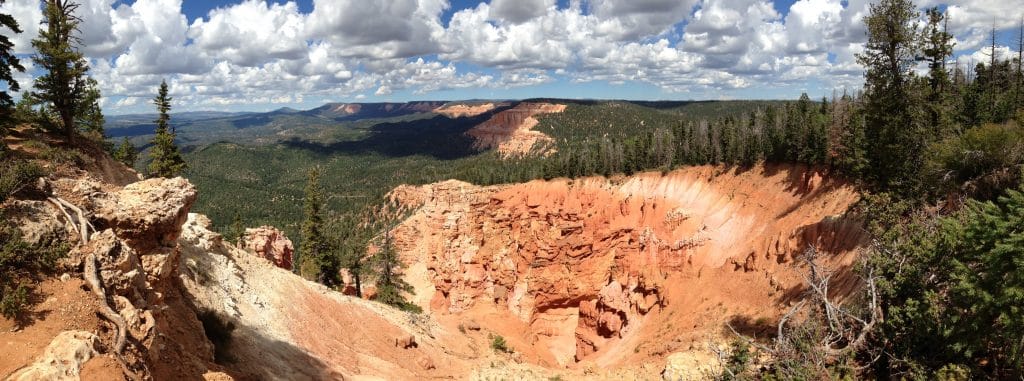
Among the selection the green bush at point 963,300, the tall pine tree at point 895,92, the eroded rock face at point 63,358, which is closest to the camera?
the eroded rock face at point 63,358

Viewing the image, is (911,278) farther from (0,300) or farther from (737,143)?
(737,143)

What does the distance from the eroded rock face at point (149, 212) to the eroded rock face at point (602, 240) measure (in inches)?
1306

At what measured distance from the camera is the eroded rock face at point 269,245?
1816 inches

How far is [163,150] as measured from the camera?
3869cm

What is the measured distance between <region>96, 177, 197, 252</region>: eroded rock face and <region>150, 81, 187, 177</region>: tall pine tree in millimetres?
27263

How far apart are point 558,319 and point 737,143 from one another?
28358 mm

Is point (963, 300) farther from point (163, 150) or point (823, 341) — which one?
point (163, 150)

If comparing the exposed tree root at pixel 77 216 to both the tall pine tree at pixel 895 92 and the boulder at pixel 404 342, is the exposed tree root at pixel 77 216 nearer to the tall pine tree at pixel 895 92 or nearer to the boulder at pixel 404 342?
the boulder at pixel 404 342

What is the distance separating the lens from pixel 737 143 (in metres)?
56.6

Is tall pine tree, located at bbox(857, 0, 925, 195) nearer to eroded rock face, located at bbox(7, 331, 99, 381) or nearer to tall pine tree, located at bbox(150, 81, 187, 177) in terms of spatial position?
eroded rock face, located at bbox(7, 331, 99, 381)

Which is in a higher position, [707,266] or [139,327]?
[139,327]

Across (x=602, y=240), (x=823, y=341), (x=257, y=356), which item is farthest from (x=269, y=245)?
(x=823, y=341)

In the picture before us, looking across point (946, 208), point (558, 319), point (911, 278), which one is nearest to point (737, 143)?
point (558, 319)

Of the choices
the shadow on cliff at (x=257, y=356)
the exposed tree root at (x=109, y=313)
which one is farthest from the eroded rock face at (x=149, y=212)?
the shadow on cliff at (x=257, y=356)
